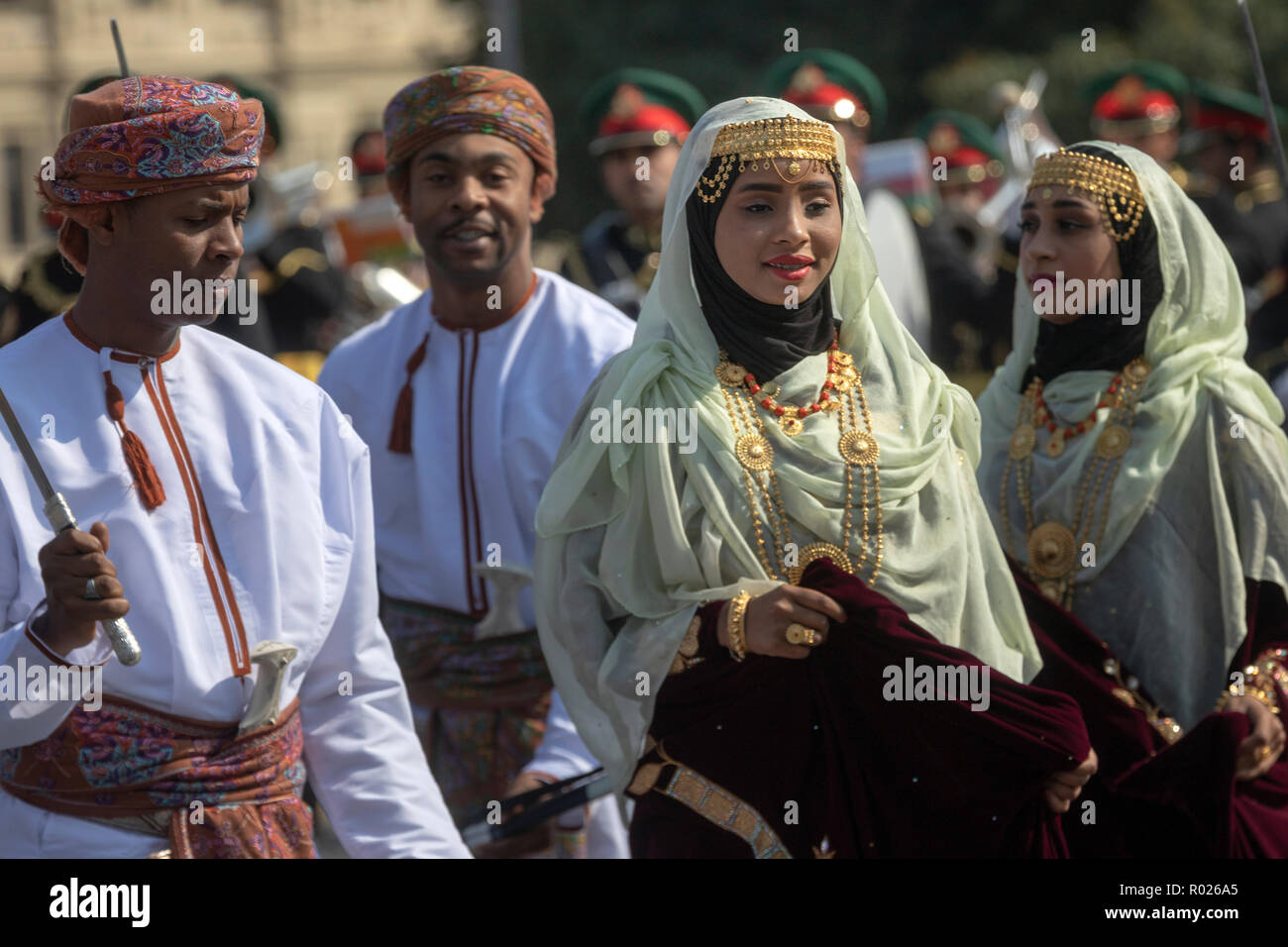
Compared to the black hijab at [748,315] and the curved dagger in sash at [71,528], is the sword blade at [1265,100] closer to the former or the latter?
the black hijab at [748,315]

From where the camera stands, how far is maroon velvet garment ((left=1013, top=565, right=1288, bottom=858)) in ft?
12.4

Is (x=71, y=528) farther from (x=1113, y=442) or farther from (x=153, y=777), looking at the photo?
(x=1113, y=442)

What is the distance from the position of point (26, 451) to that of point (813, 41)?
2085 centimetres

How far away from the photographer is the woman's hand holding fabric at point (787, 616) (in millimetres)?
3393

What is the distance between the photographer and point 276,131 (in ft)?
28.8

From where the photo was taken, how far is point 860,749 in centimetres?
352

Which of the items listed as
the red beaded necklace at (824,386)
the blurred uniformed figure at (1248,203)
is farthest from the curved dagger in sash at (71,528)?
the blurred uniformed figure at (1248,203)

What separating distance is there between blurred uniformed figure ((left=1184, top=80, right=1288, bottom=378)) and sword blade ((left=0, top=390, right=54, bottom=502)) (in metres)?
5.87

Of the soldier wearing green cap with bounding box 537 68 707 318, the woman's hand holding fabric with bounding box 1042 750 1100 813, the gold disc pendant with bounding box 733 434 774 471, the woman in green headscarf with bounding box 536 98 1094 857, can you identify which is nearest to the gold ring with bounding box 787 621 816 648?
the woman in green headscarf with bounding box 536 98 1094 857

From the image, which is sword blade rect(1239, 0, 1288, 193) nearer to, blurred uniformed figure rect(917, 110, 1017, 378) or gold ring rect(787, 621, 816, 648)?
gold ring rect(787, 621, 816, 648)

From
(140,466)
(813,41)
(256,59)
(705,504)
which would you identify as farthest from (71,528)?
(256,59)

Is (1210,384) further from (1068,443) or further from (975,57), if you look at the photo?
(975,57)

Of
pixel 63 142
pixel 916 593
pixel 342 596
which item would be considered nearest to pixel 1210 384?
pixel 916 593

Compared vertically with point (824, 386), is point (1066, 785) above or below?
below
